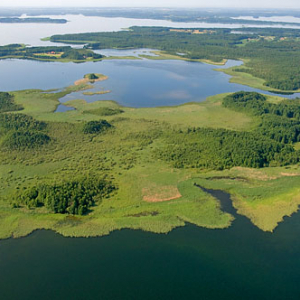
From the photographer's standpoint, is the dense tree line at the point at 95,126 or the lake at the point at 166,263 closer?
the lake at the point at 166,263

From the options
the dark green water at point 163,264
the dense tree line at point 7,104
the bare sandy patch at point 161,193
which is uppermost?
the dense tree line at point 7,104

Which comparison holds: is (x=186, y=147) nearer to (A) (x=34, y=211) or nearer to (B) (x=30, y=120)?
(A) (x=34, y=211)

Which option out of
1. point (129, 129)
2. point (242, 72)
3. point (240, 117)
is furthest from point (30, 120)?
point (242, 72)

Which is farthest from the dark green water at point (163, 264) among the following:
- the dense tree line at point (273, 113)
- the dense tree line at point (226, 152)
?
the dense tree line at point (273, 113)

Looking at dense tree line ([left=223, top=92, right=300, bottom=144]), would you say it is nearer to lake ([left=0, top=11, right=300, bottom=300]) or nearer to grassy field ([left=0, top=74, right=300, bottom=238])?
grassy field ([left=0, top=74, right=300, bottom=238])

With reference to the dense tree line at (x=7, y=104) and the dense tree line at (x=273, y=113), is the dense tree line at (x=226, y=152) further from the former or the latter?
the dense tree line at (x=7, y=104)

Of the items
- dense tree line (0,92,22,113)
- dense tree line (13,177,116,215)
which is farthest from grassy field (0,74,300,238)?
dense tree line (0,92,22,113)

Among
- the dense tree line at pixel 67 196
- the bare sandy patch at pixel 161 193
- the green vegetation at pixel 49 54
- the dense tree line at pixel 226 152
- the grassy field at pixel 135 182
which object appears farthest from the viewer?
the green vegetation at pixel 49 54
